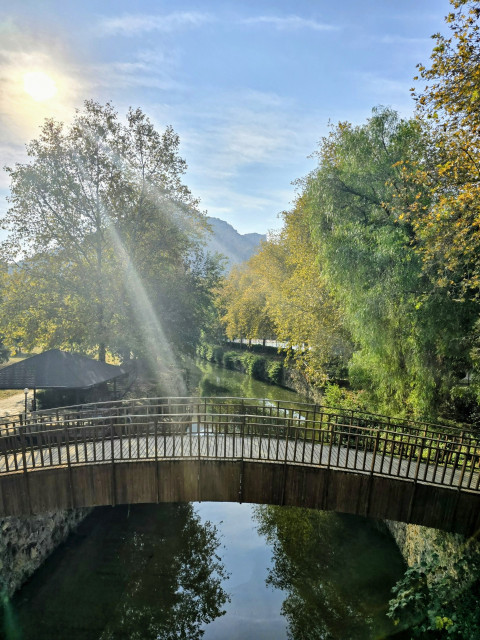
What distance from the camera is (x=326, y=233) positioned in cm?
1423

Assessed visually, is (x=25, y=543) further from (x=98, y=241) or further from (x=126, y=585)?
(x=98, y=241)

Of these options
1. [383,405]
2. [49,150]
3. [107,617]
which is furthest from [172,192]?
[107,617]

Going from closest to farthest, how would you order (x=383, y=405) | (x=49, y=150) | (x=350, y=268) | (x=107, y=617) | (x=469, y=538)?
(x=469, y=538) → (x=107, y=617) → (x=350, y=268) → (x=383, y=405) → (x=49, y=150)

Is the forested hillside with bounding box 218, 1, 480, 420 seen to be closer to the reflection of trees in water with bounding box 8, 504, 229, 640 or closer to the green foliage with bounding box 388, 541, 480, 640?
the green foliage with bounding box 388, 541, 480, 640

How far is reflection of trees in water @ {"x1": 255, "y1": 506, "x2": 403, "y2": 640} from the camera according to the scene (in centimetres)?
849

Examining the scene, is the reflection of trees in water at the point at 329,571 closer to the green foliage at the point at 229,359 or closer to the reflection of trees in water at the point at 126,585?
the reflection of trees in water at the point at 126,585

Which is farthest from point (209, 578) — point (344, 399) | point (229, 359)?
point (229, 359)

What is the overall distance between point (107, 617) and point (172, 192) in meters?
19.1

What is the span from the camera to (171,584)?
9.64 metres

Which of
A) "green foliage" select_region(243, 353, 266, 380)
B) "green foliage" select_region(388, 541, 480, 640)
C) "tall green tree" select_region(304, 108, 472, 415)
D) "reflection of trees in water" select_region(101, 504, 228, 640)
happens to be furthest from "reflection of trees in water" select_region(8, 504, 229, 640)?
"green foliage" select_region(243, 353, 266, 380)

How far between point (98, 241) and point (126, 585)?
15.4m

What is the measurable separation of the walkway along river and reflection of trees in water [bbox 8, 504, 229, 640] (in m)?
0.03

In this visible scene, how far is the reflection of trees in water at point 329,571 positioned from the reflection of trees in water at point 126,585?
1815 millimetres

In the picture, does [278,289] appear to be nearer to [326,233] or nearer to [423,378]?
[326,233]
